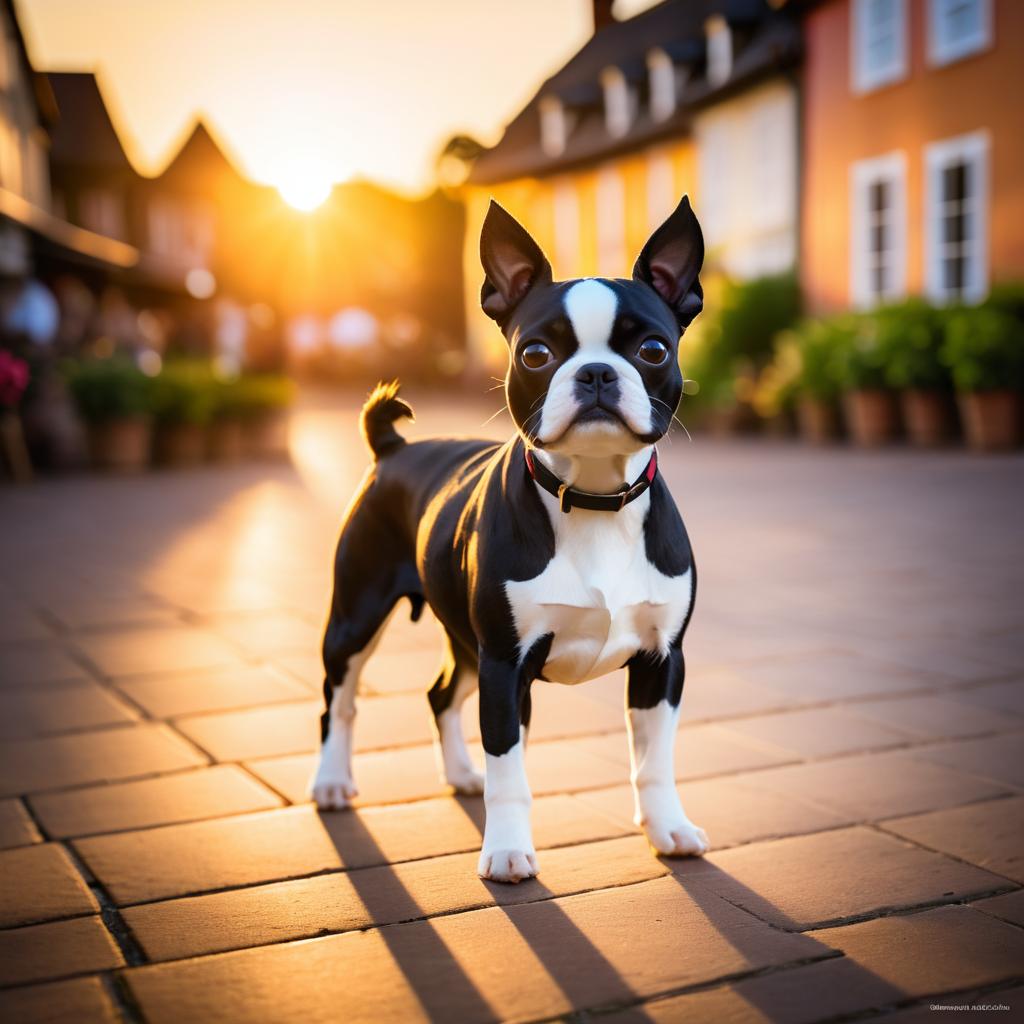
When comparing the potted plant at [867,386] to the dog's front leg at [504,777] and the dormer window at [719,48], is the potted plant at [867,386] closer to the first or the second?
the dormer window at [719,48]

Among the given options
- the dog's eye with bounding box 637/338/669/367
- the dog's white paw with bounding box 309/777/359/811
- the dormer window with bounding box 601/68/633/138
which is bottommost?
the dog's white paw with bounding box 309/777/359/811

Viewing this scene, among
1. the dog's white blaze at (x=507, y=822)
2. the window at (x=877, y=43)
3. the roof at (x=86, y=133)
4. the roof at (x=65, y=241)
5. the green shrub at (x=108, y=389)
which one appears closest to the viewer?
the dog's white blaze at (x=507, y=822)

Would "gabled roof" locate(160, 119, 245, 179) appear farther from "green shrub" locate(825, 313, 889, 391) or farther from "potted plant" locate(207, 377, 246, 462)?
"green shrub" locate(825, 313, 889, 391)

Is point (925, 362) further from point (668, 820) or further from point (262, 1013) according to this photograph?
point (262, 1013)

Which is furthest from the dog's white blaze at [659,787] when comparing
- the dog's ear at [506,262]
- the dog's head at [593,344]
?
the dog's ear at [506,262]

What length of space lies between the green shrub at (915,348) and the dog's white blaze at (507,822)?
1331cm

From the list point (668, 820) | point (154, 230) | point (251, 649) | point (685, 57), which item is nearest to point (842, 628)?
point (251, 649)

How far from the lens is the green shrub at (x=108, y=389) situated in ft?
48.9

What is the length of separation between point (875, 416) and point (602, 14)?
76.7ft

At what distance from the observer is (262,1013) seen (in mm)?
2418

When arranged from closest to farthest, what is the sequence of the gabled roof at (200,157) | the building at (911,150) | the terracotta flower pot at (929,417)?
1. the terracotta flower pot at (929,417)
2. the building at (911,150)
3. the gabled roof at (200,157)

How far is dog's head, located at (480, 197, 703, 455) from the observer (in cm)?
269

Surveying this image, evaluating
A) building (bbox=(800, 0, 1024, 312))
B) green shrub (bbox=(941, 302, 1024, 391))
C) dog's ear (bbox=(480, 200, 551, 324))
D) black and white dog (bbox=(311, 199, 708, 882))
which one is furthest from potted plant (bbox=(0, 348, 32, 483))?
dog's ear (bbox=(480, 200, 551, 324))

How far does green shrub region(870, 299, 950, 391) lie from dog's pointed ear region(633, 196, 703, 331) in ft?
42.8
